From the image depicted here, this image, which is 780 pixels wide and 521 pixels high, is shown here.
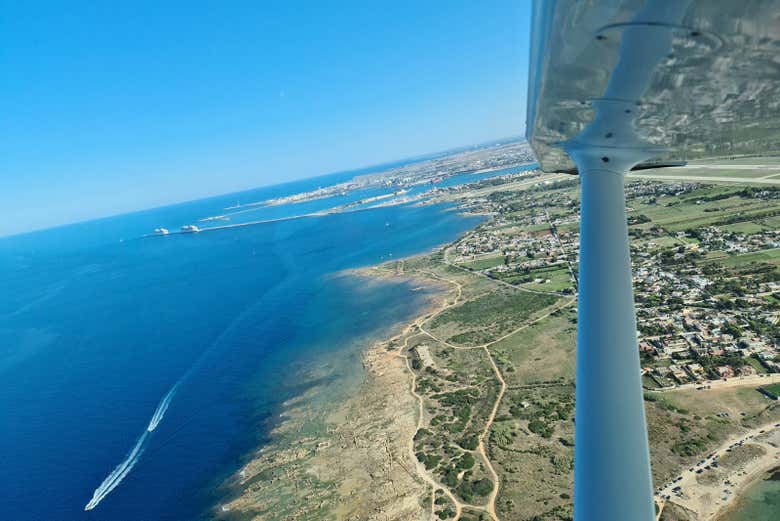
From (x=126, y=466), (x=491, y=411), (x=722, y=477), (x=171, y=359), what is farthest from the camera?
(x=171, y=359)

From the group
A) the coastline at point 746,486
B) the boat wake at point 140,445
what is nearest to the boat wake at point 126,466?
the boat wake at point 140,445

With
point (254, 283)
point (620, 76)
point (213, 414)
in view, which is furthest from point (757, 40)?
point (254, 283)

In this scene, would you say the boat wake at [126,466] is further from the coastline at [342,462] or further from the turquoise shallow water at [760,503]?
the turquoise shallow water at [760,503]

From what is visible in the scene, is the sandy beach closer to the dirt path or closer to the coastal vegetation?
the coastal vegetation

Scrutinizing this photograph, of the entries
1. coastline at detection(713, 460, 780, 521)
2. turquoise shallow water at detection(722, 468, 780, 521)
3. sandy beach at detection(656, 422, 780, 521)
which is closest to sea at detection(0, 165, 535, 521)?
sandy beach at detection(656, 422, 780, 521)

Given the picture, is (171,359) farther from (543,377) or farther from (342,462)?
(543,377)

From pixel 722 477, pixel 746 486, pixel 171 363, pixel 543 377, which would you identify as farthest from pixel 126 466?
pixel 746 486

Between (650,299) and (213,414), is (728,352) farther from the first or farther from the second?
(213,414)
